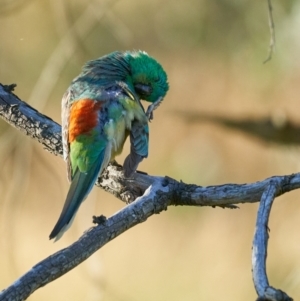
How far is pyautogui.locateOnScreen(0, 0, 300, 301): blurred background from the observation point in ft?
21.3

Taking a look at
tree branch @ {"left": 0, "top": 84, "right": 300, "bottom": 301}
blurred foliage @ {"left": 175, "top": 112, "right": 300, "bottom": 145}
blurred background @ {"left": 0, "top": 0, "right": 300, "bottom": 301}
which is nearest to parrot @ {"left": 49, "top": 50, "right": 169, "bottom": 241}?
tree branch @ {"left": 0, "top": 84, "right": 300, "bottom": 301}

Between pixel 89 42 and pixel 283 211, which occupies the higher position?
pixel 89 42

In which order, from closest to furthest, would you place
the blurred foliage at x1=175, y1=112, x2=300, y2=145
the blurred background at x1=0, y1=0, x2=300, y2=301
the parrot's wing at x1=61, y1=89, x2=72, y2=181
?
the parrot's wing at x1=61, y1=89, x2=72, y2=181 → the blurred background at x1=0, y1=0, x2=300, y2=301 → the blurred foliage at x1=175, y1=112, x2=300, y2=145

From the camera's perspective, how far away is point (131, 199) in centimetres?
280

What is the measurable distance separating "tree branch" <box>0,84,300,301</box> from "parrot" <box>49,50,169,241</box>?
0.11 meters

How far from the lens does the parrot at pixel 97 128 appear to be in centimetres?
280

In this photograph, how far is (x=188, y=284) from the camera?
6.53m

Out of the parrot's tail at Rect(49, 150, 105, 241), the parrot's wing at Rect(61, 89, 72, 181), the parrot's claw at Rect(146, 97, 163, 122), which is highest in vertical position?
the parrot's claw at Rect(146, 97, 163, 122)

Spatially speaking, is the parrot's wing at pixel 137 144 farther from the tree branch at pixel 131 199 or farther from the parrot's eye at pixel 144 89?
the parrot's eye at pixel 144 89

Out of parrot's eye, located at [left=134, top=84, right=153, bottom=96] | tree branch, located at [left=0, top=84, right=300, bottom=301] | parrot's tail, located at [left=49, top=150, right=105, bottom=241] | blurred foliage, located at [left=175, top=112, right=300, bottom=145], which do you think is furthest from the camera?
blurred foliage, located at [left=175, top=112, right=300, bottom=145]

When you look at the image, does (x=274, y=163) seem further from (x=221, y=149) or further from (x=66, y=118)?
(x=66, y=118)

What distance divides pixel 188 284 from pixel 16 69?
295 centimetres

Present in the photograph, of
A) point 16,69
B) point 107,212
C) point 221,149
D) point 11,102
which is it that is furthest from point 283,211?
point 11,102

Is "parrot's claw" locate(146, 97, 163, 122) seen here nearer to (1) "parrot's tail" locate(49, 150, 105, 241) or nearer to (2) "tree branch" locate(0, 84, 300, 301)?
(2) "tree branch" locate(0, 84, 300, 301)
